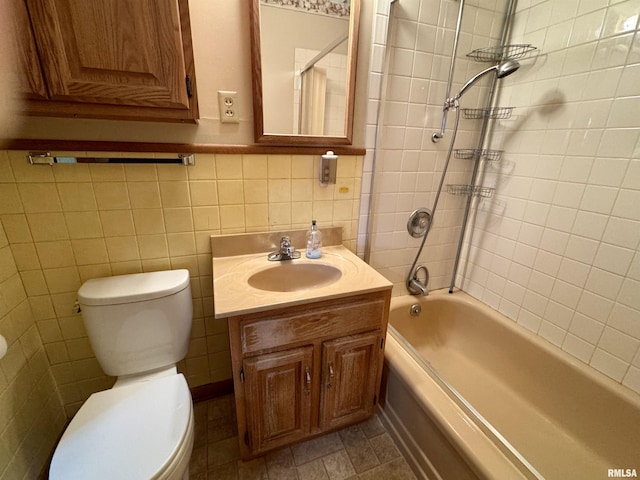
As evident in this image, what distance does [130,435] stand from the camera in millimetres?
828

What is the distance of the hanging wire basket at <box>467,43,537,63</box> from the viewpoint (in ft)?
4.35

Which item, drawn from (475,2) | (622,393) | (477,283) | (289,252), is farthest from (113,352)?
(475,2)

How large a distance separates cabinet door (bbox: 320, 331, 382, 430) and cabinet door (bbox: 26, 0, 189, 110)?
108 centimetres

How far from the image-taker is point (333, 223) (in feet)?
4.70

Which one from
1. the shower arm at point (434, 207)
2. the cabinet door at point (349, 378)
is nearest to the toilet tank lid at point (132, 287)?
the cabinet door at point (349, 378)

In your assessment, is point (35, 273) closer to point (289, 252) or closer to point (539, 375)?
point (289, 252)

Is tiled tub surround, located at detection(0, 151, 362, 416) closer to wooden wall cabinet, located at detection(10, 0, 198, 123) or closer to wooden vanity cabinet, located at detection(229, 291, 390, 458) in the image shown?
wooden wall cabinet, located at detection(10, 0, 198, 123)

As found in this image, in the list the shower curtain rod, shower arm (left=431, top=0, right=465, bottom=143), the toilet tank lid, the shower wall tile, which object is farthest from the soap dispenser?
the shower wall tile

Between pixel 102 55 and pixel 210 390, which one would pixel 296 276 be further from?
pixel 102 55

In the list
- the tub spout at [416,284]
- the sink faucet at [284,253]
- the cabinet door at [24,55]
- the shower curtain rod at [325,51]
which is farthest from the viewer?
the tub spout at [416,284]

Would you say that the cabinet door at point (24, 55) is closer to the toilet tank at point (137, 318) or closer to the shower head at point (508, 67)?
the toilet tank at point (137, 318)

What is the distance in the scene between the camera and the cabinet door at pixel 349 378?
3.66 ft

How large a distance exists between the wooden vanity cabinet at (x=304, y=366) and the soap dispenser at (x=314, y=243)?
1.03 feet

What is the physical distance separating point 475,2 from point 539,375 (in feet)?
6.02
